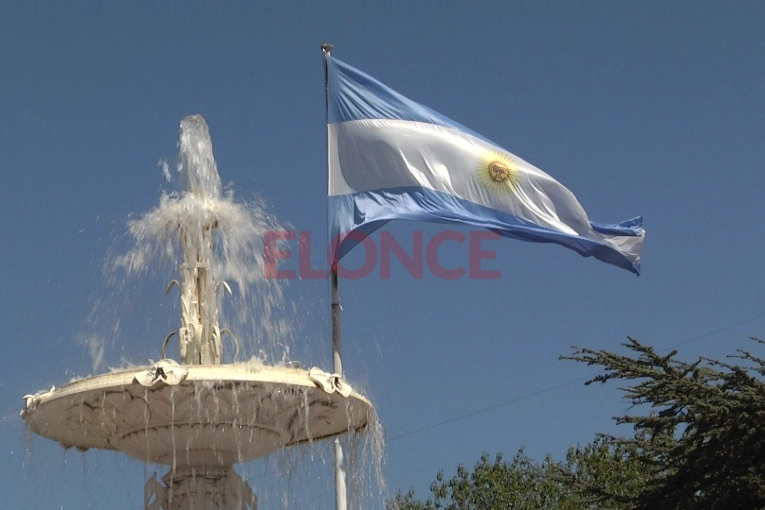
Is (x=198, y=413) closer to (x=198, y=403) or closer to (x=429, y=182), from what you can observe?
(x=198, y=403)

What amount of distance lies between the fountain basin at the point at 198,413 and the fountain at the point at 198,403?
1 centimetres

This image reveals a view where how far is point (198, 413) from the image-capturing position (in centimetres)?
1242

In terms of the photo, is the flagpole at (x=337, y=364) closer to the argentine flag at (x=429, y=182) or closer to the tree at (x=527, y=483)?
the argentine flag at (x=429, y=182)

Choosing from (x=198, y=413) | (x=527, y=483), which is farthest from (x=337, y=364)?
(x=527, y=483)

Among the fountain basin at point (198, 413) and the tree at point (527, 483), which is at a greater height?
the tree at point (527, 483)

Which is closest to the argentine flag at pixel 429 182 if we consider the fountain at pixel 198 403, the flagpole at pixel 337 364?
the flagpole at pixel 337 364

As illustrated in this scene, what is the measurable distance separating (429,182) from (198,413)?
17.6ft

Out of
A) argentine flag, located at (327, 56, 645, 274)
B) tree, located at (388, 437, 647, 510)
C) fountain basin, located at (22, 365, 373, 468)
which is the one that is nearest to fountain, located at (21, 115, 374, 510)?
fountain basin, located at (22, 365, 373, 468)

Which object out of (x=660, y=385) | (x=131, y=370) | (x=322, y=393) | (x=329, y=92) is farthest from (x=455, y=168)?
(x=131, y=370)

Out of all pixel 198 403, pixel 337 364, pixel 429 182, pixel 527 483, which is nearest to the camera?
pixel 198 403

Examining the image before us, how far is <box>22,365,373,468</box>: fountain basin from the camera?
39.8ft

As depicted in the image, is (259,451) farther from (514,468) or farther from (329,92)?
(514,468)

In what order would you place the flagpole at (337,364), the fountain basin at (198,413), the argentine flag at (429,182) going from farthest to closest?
1. the argentine flag at (429,182)
2. the flagpole at (337,364)
3. the fountain basin at (198,413)

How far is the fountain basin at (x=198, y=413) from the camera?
12125 millimetres
